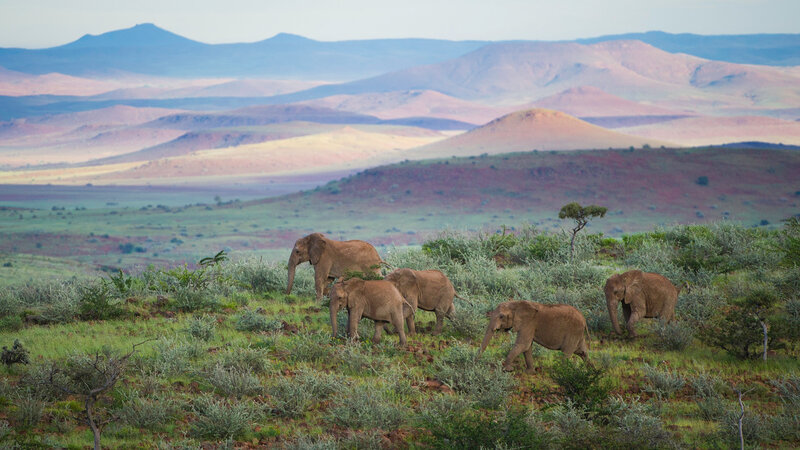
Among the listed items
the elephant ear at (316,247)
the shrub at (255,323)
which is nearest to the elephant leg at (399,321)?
the shrub at (255,323)

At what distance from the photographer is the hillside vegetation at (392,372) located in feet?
26.5

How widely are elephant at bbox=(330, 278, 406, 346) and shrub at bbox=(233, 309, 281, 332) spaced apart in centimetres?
156

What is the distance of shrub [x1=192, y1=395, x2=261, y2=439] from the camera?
26.7 ft

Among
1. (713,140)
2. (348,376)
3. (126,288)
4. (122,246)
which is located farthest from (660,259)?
(713,140)

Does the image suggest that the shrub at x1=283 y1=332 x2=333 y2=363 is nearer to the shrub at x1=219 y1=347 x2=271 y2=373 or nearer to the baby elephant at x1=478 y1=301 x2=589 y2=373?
the shrub at x1=219 y1=347 x2=271 y2=373

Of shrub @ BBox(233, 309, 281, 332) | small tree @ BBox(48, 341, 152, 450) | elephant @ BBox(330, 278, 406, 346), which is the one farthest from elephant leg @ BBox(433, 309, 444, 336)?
small tree @ BBox(48, 341, 152, 450)

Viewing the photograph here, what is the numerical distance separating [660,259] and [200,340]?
9.81 metres

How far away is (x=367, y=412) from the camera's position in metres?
8.39

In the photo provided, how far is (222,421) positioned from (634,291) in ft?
21.3

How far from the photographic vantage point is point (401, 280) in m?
11.6

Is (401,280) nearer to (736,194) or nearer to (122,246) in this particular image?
(122,246)

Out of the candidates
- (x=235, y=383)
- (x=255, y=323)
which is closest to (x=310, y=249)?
(x=255, y=323)

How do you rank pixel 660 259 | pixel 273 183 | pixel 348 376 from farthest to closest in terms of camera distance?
pixel 273 183, pixel 660 259, pixel 348 376

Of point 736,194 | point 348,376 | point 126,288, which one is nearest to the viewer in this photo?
point 348,376
